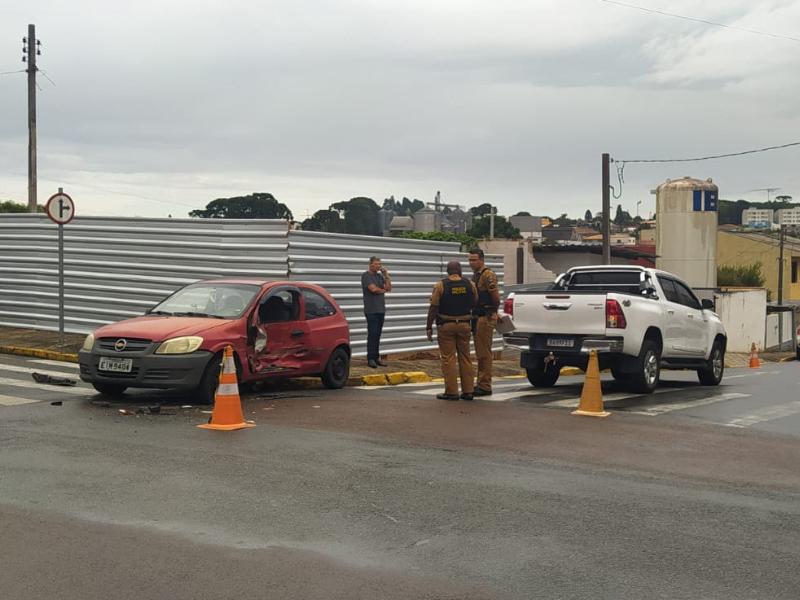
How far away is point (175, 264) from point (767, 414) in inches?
452

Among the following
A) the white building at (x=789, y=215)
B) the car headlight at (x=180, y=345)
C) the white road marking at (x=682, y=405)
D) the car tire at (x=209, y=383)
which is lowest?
the white road marking at (x=682, y=405)

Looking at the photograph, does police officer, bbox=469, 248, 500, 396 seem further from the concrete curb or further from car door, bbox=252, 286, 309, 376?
the concrete curb

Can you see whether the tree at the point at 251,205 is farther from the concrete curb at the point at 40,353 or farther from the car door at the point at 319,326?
the car door at the point at 319,326

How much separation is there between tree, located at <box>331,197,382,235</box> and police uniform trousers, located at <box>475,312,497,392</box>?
2860 cm

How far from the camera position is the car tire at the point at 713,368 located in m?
16.9

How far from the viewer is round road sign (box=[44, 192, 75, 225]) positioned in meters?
17.5

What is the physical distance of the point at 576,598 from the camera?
4.93 m

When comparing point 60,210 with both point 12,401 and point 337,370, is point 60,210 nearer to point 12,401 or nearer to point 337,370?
point 337,370

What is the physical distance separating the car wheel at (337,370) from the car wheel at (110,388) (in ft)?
9.58

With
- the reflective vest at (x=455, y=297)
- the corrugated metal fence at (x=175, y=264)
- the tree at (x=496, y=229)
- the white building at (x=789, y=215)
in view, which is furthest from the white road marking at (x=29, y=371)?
the white building at (x=789, y=215)

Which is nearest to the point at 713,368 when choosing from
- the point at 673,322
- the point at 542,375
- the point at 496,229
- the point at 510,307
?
the point at 673,322

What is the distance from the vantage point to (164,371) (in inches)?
442

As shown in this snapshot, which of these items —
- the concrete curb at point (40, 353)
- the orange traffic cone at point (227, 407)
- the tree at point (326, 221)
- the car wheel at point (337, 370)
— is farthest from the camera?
the tree at point (326, 221)

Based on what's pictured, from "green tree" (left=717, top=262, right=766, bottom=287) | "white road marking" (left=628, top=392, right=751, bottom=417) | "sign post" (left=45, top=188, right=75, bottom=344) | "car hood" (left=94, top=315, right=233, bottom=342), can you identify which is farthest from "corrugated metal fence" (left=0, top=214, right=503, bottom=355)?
"green tree" (left=717, top=262, right=766, bottom=287)
